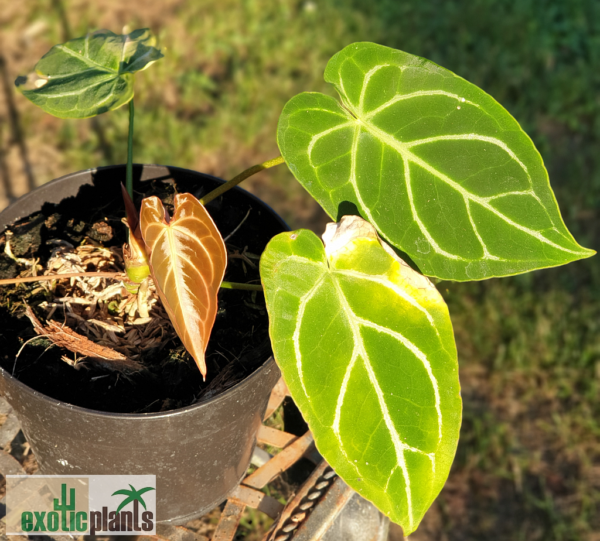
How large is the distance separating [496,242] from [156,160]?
1591 mm

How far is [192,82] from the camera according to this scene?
7.86 feet

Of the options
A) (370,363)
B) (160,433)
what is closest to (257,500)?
(160,433)

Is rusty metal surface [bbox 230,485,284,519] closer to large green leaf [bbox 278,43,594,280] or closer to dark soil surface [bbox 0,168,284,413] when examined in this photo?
dark soil surface [bbox 0,168,284,413]

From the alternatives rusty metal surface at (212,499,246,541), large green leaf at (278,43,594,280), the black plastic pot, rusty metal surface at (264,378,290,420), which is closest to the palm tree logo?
the black plastic pot

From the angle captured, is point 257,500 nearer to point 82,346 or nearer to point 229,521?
point 229,521

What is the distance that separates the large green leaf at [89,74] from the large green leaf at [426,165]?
0.29 m

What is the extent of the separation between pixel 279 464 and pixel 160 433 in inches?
15.2

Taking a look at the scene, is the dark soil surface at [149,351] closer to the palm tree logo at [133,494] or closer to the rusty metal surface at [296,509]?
the palm tree logo at [133,494]

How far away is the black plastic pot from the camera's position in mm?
854

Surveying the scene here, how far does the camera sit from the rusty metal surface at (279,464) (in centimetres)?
118

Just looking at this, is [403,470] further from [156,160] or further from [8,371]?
[156,160]

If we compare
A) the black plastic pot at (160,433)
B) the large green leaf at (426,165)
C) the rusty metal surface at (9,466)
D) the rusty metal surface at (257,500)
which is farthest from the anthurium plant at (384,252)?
the rusty metal surface at (9,466)

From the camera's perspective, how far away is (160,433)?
2.87 ft

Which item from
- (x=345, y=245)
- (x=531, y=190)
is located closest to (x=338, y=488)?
(x=345, y=245)
